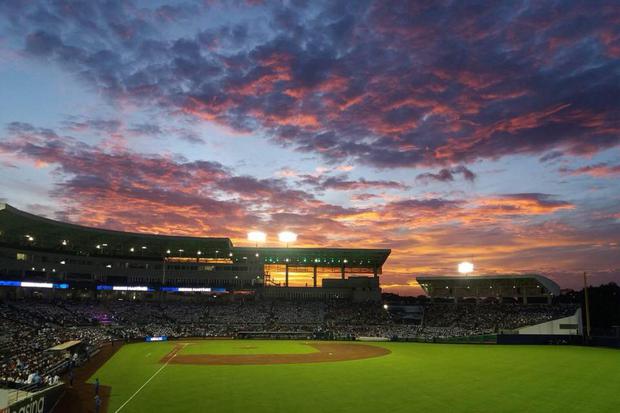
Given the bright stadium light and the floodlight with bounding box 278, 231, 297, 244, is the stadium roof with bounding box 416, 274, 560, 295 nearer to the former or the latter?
the bright stadium light

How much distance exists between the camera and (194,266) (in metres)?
98.9

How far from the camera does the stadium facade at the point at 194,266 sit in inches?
3260

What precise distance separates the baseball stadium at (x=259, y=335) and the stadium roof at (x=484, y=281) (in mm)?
409

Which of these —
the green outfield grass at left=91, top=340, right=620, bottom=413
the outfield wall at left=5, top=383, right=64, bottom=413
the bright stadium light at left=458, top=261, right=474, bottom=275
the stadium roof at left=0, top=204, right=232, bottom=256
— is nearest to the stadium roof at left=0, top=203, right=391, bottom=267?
the stadium roof at left=0, top=204, right=232, bottom=256

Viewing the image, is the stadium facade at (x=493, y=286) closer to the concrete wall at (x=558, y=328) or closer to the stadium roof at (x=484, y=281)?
the stadium roof at (x=484, y=281)

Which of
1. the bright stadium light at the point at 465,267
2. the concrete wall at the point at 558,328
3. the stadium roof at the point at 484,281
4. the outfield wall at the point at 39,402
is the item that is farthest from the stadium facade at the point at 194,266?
the outfield wall at the point at 39,402

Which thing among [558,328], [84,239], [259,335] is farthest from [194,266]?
[558,328]

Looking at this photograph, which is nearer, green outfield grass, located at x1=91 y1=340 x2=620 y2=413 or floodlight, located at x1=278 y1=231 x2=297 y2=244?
green outfield grass, located at x1=91 y1=340 x2=620 y2=413

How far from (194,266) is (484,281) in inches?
2283

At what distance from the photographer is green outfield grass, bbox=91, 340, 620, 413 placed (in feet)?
83.6

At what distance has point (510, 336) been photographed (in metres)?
66.7

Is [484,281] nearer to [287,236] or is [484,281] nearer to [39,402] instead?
[287,236]

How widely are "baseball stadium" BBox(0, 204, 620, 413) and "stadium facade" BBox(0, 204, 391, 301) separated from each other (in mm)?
308

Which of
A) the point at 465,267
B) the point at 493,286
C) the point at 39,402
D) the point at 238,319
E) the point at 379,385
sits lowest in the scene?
the point at 379,385
